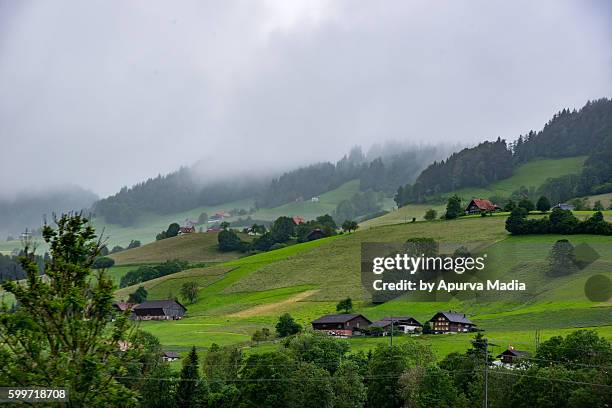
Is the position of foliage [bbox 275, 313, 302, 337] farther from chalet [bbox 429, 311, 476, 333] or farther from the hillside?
chalet [bbox 429, 311, 476, 333]

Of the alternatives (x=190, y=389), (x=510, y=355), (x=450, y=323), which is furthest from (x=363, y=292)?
(x=190, y=389)

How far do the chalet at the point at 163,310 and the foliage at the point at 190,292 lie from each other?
28.0ft

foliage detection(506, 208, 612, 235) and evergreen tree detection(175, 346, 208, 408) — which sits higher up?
foliage detection(506, 208, 612, 235)

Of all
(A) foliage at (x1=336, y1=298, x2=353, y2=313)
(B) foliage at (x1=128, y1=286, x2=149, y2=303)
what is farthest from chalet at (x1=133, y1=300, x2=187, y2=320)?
(A) foliage at (x1=336, y1=298, x2=353, y2=313)

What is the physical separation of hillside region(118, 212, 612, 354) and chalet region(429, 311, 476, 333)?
7.74ft

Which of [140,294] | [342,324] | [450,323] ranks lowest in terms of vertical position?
[342,324]

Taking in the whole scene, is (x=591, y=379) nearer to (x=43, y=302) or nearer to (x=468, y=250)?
(x=43, y=302)

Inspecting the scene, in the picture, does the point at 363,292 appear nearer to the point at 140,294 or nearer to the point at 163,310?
the point at 163,310

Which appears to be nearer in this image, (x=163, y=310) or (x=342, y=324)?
(x=342, y=324)

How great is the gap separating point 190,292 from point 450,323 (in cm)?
7218

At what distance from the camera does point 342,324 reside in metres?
118

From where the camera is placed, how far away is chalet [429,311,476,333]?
354ft

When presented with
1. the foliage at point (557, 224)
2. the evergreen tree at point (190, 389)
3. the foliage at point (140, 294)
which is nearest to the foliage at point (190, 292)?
the foliage at point (140, 294)

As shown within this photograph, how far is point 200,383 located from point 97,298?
5164cm
